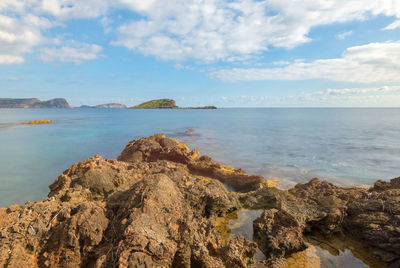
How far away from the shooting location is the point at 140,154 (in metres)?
14.4

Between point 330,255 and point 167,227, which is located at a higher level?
point 167,227

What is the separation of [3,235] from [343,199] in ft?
29.9

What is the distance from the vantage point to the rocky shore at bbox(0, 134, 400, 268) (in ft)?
12.0

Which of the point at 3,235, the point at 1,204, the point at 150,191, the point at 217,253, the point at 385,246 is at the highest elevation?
the point at 150,191

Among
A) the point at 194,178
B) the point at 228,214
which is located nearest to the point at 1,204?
the point at 194,178

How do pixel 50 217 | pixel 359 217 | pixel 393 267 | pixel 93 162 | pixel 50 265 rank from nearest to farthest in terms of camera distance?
pixel 50 265 < pixel 50 217 < pixel 393 267 < pixel 359 217 < pixel 93 162

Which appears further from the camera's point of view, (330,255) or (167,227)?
(330,255)

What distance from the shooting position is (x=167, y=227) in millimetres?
3941

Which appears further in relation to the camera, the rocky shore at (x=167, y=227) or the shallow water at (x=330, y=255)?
the shallow water at (x=330, y=255)

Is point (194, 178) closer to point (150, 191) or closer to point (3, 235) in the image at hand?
point (150, 191)

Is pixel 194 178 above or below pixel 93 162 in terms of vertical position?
below

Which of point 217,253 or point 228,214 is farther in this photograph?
point 228,214

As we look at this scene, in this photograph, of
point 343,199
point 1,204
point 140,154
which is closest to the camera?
point 343,199

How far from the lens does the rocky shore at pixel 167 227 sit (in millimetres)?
3662
